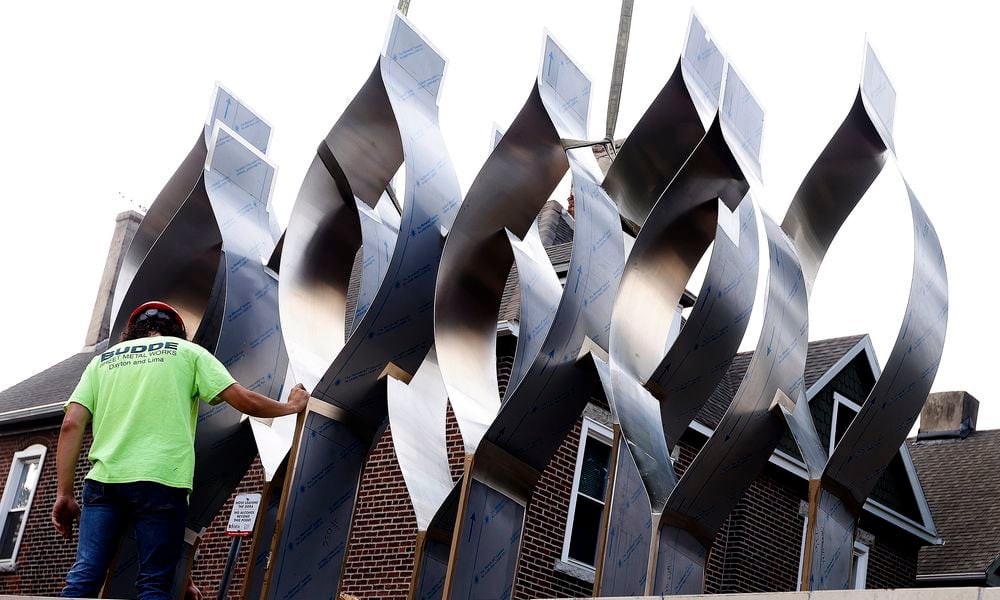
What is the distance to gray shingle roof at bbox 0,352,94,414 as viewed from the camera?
21078mm

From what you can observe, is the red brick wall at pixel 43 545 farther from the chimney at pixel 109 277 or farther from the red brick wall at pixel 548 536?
the red brick wall at pixel 548 536

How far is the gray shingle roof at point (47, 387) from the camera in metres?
21.1

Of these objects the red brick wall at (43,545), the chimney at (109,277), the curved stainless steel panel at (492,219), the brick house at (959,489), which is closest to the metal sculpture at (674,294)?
the curved stainless steel panel at (492,219)

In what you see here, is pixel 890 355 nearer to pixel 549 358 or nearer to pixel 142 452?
pixel 549 358

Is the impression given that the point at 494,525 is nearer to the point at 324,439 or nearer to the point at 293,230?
the point at 324,439

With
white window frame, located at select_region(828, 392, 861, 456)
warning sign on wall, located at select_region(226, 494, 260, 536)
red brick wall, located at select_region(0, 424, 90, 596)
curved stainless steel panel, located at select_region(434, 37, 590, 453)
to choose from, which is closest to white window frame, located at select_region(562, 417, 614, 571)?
white window frame, located at select_region(828, 392, 861, 456)

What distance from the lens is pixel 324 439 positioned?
7.52 m

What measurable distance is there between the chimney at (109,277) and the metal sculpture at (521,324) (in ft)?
56.0

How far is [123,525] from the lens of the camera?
5.61m

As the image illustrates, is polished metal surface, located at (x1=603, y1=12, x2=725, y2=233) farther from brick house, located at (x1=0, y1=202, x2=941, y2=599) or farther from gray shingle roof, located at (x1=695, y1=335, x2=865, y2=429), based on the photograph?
gray shingle roof, located at (x1=695, y1=335, x2=865, y2=429)

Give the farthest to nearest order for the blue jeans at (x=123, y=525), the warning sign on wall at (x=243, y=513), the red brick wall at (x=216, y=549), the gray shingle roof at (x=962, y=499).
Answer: the gray shingle roof at (x=962, y=499), the red brick wall at (x=216, y=549), the warning sign on wall at (x=243, y=513), the blue jeans at (x=123, y=525)

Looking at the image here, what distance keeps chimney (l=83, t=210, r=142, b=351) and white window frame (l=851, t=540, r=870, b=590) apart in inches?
538

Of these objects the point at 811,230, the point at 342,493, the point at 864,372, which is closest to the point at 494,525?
the point at 342,493

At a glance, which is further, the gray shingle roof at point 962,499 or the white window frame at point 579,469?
the gray shingle roof at point 962,499
